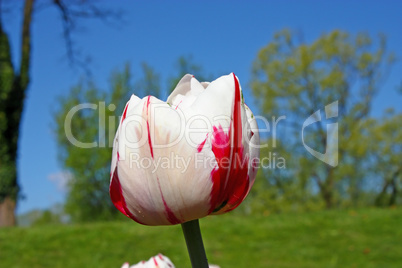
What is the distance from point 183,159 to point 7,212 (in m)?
14.2

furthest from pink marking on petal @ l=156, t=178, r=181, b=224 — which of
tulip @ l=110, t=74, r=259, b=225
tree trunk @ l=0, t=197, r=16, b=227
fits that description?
tree trunk @ l=0, t=197, r=16, b=227

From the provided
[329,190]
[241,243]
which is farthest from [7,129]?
[329,190]

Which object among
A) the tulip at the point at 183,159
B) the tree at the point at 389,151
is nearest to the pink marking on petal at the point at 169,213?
the tulip at the point at 183,159

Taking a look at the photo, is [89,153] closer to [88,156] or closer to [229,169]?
[88,156]

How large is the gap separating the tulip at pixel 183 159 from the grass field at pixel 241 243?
5.44 metres

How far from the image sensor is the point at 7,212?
43.3 ft

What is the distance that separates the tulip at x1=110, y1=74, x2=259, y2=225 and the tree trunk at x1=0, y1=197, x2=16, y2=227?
14.0 meters

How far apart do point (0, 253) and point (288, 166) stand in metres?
16.5

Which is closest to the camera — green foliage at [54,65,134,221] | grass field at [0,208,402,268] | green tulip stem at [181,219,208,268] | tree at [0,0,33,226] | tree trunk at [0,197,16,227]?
green tulip stem at [181,219,208,268]

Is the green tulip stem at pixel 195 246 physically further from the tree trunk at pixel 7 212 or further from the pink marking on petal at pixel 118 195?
the tree trunk at pixel 7 212

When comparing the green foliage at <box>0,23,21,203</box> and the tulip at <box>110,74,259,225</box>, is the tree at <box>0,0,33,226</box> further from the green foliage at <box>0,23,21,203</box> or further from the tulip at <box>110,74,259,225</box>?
the tulip at <box>110,74,259,225</box>

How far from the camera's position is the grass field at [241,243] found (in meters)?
6.03

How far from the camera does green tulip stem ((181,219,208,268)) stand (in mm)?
512

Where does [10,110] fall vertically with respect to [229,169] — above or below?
above
